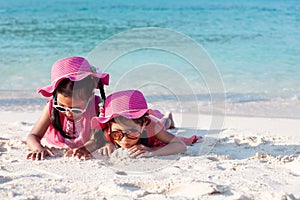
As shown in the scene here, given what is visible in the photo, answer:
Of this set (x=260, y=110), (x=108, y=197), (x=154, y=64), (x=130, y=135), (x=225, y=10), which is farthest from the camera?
(x=225, y=10)

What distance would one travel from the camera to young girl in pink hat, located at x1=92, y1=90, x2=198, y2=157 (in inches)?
122

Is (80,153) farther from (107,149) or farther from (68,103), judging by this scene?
(68,103)

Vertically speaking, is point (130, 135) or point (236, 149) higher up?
point (130, 135)

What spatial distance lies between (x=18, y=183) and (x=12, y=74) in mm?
5352

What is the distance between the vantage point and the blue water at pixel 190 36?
7.19 meters

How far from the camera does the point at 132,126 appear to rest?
316 cm

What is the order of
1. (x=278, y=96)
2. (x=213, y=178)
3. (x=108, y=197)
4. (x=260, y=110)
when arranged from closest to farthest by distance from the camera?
(x=108, y=197) < (x=213, y=178) < (x=260, y=110) < (x=278, y=96)

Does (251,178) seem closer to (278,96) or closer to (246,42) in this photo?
(278,96)

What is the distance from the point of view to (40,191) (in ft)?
8.43

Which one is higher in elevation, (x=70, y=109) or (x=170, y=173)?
(x=70, y=109)

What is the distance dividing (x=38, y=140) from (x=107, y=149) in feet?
1.76

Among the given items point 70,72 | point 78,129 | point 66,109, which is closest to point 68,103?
point 66,109

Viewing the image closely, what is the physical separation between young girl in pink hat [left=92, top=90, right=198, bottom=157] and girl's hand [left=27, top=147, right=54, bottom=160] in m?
0.38

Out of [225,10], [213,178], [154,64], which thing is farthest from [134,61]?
[225,10]
